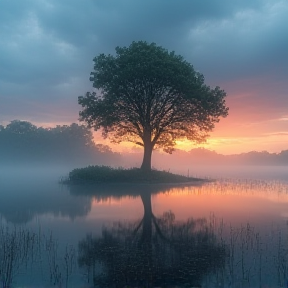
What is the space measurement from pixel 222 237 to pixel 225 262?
3.43 m

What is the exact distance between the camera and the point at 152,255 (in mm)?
11648

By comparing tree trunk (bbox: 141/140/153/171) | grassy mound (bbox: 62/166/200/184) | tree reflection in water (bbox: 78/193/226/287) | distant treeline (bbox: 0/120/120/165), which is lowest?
tree reflection in water (bbox: 78/193/226/287)

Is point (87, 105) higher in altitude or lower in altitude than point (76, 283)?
higher

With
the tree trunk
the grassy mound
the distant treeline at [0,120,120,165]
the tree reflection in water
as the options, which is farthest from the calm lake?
the distant treeline at [0,120,120,165]

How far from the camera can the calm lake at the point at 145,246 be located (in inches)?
379

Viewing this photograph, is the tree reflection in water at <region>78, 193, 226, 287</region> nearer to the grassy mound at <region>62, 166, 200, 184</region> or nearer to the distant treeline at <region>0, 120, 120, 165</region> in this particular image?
the grassy mound at <region>62, 166, 200, 184</region>

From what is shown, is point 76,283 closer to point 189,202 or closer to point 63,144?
point 189,202

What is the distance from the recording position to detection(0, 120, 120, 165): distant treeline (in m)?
125

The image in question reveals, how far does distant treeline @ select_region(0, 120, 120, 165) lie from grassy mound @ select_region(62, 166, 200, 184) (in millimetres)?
86947

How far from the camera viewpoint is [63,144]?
131125mm

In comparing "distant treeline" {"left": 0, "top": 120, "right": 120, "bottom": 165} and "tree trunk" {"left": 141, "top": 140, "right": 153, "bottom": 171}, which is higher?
"distant treeline" {"left": 0, "top": 120, "right": 120, "bottom": 165}

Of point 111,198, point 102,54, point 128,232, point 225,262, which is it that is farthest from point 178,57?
point 225,262

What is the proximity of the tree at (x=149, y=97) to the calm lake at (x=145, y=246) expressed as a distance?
74.6 feet

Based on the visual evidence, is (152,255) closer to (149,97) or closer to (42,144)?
(149,97)
